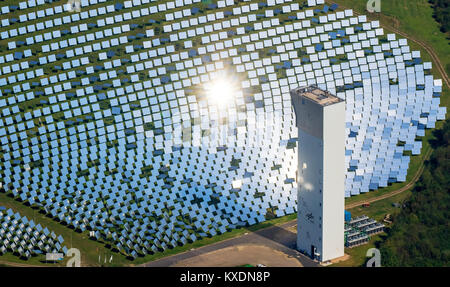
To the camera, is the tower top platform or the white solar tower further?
the white solar tower

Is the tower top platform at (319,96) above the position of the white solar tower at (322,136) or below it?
above

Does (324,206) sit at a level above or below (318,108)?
below

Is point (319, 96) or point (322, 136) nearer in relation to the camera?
point (322, 136)

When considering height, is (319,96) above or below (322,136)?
above

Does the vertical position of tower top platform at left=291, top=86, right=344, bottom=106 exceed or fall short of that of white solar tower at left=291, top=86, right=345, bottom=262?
it exceeds it

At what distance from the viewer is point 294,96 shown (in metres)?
200

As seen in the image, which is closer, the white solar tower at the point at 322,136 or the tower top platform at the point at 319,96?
the tower top platform at the point at 319,96
